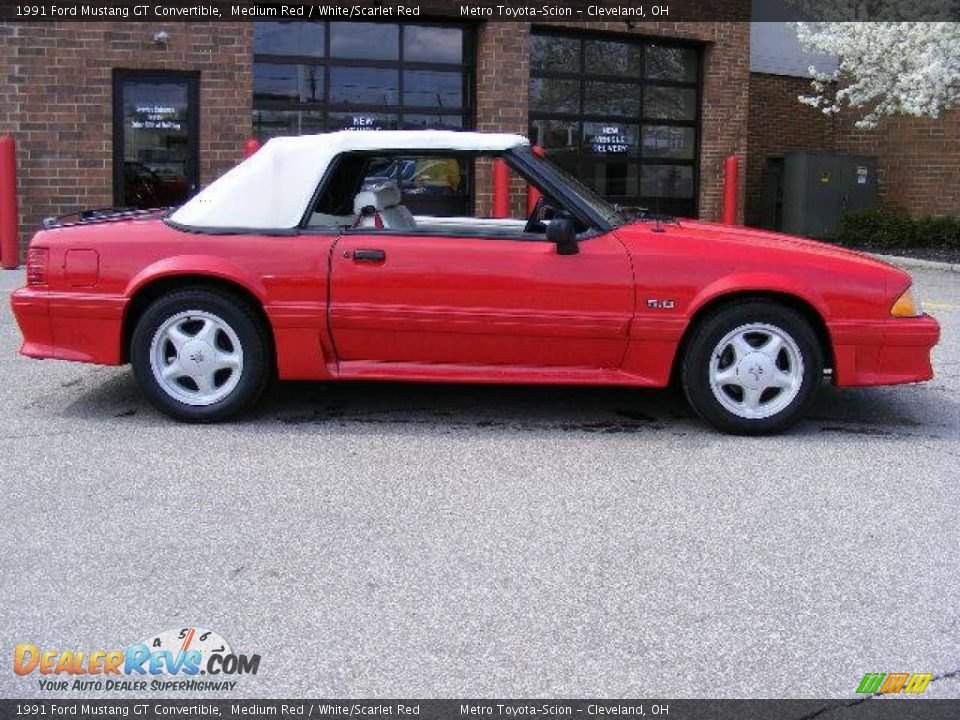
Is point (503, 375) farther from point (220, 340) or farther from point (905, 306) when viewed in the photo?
point (905, 306)

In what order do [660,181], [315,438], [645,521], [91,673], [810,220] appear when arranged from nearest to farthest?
[91,673]
[645,521]
[315,438]
[660,181]
[810,220]

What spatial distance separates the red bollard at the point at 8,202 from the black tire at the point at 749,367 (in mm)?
9126

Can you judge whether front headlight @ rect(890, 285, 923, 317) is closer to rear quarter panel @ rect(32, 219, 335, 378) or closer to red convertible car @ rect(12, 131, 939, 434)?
red convertible car @ rect(12, 131, 939, 434)

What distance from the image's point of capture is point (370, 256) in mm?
5590

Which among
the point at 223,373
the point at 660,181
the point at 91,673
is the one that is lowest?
the point at 91,673

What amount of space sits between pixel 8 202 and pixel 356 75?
169 inches

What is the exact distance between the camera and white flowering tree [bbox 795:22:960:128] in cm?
1489

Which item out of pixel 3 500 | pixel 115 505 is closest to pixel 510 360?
pixel 115 505

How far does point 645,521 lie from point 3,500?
2530mm

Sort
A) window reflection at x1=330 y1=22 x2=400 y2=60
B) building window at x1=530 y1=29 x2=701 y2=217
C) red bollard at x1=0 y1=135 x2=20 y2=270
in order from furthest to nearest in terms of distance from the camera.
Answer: building window at x1=530 y1=29 x2=701 y2=217 → window reflection at x1=330 y1=22 x2=400 y2=60 → red bollard at x1=0 y1=135 x2=20 y2=270

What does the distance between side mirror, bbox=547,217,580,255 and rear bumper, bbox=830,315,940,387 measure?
1.32 m

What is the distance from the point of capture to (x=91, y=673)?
3107mm

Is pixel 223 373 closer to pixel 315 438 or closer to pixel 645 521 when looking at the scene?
pixel 315 438

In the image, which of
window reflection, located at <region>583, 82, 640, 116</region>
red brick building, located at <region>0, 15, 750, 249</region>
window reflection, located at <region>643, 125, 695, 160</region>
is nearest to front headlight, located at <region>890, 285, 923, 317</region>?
red brick building, located at <region>0, 15, 750, 249</region>
